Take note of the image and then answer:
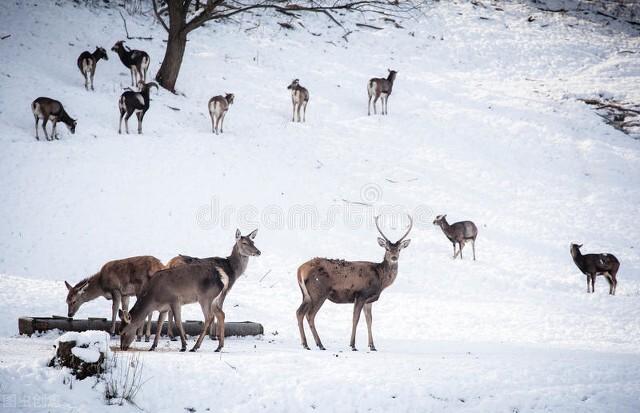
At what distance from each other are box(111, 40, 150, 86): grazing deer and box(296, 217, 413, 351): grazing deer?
15772mm

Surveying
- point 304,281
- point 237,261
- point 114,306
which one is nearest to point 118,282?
point 114,306

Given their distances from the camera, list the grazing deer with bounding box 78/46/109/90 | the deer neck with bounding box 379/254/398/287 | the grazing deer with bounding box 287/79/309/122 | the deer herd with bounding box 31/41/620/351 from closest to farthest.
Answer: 1. the deer herd with bounding box 31/41/620/351
2. the deer neck with bounding box 379/254/398/287
3. the grazing deer with bounding box 78/46/109/90
4. the grazing deer with bounding box 287/79/309/122

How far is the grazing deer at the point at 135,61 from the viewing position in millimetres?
22797

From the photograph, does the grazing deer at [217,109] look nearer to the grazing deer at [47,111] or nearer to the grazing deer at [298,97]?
the grazing deer at [298,97]

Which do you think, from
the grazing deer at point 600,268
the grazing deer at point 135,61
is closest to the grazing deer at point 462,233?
the grazing deer at point 600,268

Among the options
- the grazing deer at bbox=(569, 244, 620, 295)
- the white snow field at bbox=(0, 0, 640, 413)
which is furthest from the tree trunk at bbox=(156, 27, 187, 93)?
the grazing deer at bbox=(569, 244, 620, 295)

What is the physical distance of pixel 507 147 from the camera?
2395 centimetres

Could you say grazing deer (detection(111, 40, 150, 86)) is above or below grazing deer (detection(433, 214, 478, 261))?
above

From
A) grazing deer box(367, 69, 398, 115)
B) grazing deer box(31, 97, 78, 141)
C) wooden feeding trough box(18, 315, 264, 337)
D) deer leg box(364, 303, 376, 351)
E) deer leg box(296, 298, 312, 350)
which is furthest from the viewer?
grazing deer box(367, 69, 398, 115)

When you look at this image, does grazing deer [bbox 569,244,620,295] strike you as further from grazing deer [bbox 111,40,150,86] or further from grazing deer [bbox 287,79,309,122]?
grazing deer [bbox 111,40,150,86]

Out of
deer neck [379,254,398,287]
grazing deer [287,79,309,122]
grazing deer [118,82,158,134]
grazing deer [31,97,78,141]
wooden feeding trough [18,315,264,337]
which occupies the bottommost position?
wooden feeding trough [18,315,264,337]

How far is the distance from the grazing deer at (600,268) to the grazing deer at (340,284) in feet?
26.2

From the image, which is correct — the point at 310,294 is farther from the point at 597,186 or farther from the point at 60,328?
the point at 597,186

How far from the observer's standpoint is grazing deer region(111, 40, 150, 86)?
2280 cm
